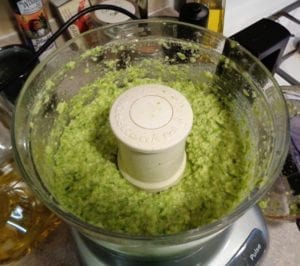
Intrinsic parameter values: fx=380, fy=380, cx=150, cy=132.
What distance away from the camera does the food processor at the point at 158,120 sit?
0.48 m

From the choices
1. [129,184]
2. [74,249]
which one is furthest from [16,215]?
[129,184]

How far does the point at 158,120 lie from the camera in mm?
504

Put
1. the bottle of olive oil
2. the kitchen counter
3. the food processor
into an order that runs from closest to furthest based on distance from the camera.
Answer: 1. the food processor
2. the kitchen counter
3. the bottle of olive oil

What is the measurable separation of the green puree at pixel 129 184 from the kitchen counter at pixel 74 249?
0.49ft

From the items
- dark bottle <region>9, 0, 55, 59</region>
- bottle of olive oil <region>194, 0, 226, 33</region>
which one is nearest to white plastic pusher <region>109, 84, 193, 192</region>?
dark bottle <region>9, 0, 55, 59</region>

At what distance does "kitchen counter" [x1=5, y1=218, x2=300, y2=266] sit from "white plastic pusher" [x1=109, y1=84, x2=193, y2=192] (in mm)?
205

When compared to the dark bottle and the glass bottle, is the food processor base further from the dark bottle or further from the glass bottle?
the dark bottle

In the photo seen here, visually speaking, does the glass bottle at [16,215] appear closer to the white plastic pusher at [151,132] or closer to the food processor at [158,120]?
the food processor at [158,120]

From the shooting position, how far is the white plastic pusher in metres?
0.49

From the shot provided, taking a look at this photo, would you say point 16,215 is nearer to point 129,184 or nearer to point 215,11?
point 129,184

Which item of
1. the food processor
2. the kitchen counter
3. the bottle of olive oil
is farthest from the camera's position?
the bottle of olive oil

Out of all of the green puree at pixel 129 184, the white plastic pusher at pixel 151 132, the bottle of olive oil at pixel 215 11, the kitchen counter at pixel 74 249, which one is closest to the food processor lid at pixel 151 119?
the white plastic pusher at pixel 151 132

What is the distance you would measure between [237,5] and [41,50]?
0.60 meters

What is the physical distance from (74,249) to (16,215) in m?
0.13
